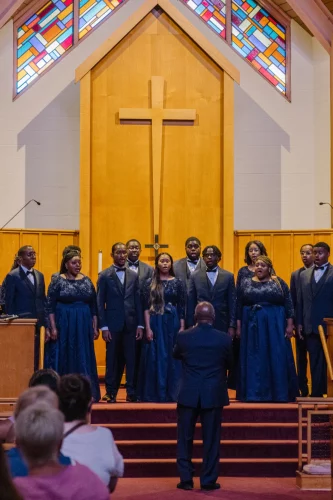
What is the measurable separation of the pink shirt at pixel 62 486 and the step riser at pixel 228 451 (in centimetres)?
489

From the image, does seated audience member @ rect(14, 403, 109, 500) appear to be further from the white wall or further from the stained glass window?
the stained glass window

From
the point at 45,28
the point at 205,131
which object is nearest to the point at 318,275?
the point at 205,131

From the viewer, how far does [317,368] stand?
8.55 metres

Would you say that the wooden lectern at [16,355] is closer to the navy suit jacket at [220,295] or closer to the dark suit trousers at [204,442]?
the dark suit trousers at [204,442]

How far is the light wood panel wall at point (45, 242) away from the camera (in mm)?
10805

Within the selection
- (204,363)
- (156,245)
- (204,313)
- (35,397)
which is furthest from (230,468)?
(35,397)

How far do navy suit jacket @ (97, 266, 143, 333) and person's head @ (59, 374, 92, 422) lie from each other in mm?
4890

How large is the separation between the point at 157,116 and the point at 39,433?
8347mm

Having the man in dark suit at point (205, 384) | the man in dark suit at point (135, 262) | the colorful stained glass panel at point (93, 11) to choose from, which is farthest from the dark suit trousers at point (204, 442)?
the colorful stained glass panel at point (93, 11)

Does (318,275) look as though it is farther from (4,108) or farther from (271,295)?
(4,108)

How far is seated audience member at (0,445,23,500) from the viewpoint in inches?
95.0

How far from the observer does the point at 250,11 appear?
12812 mm

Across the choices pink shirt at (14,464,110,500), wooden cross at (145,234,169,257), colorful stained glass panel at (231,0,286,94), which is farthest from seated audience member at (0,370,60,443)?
colorful stained glass panel at (231,0,286,94)

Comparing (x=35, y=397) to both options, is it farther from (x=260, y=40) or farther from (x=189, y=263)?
(x=260, y=40)
